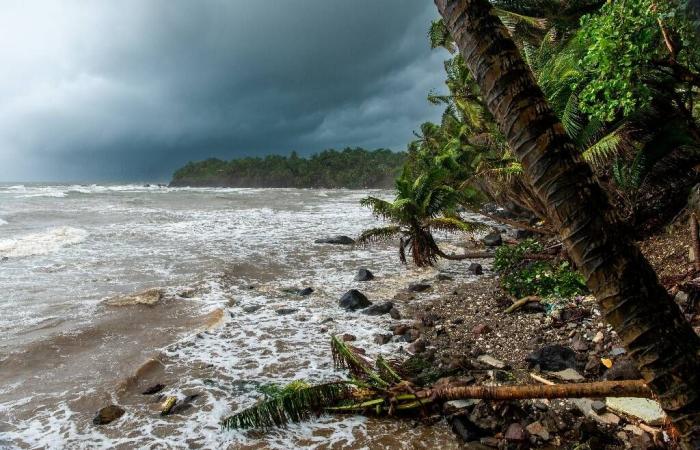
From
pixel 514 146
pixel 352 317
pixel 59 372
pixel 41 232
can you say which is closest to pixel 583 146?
pixel 352 317

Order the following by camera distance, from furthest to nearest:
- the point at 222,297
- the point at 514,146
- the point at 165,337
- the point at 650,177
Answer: the point at 222,297
the point at 650,177
the point at 165,337
the point at 514,146

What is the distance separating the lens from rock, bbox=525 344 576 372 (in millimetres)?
5984

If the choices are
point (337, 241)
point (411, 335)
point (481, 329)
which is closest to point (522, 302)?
point (481, 329)

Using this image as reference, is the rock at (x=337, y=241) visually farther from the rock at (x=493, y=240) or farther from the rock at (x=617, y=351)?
the rock at (x=617, y=351)

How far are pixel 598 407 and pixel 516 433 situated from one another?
1034 millimetres

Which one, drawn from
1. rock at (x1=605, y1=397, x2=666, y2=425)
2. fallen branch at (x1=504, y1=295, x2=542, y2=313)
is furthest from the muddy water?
fallen branch at (x1=504, y1=295, x2=542, y2=313)

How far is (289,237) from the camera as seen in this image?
2095 cm

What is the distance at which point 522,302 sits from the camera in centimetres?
869

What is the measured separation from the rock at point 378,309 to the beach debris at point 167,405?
4.72 meters

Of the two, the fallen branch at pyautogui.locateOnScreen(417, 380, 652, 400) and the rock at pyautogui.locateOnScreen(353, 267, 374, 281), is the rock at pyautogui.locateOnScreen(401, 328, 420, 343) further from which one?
the rock at pyautogui.locateOnScreen(353, 267, 374, 281)

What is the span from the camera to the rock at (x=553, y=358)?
5.98 m

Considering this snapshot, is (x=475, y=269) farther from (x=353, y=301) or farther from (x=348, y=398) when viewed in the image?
(x=348, y=398)

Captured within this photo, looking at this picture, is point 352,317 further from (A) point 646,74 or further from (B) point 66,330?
(A) point 646,74

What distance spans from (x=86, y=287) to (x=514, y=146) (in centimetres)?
1236
